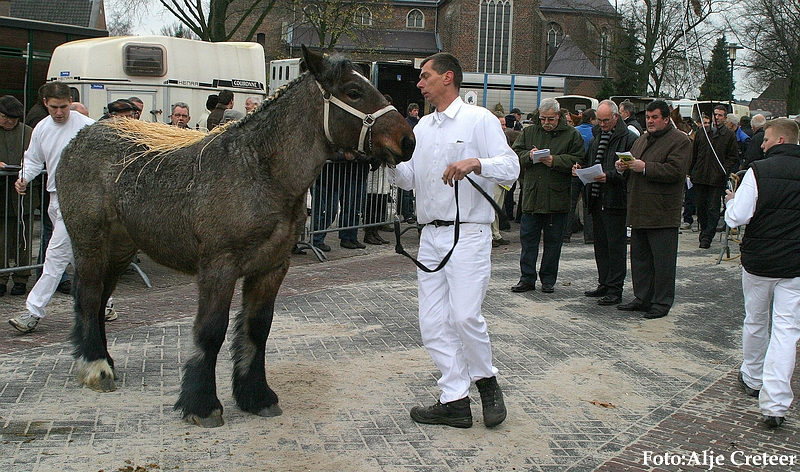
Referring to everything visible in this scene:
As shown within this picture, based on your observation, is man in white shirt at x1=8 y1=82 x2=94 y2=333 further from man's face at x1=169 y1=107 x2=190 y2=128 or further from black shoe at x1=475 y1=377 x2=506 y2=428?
black shoe at x1=475 y1=377 x2=506 y2=428

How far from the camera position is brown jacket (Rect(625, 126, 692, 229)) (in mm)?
8312

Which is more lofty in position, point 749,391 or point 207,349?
point 207,349

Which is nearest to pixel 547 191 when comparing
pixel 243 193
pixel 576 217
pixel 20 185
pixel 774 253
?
pixel 774 253

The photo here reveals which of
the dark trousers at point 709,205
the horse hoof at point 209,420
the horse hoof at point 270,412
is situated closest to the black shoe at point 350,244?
the dark trousers at point 709,205

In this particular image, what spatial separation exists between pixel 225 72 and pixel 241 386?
42.2ft

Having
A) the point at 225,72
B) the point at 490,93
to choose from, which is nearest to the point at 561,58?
the point at 490,93

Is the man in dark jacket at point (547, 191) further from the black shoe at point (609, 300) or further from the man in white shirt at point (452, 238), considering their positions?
the man in white shirt at point (452, 238)

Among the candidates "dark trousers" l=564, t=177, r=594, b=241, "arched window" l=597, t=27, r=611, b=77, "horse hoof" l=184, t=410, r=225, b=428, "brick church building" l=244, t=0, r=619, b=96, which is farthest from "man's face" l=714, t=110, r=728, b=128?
"brick church building" l=244, t=0, r=619, b=96

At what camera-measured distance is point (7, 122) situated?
888 centimetres

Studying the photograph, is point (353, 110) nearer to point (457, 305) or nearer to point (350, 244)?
point (457, 305)

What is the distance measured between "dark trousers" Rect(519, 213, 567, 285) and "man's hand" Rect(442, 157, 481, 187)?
5.14 metres

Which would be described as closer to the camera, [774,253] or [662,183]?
[774,253]

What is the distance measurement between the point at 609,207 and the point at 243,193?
18.2 feet

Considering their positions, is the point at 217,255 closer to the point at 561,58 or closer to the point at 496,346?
the point at 496,346
